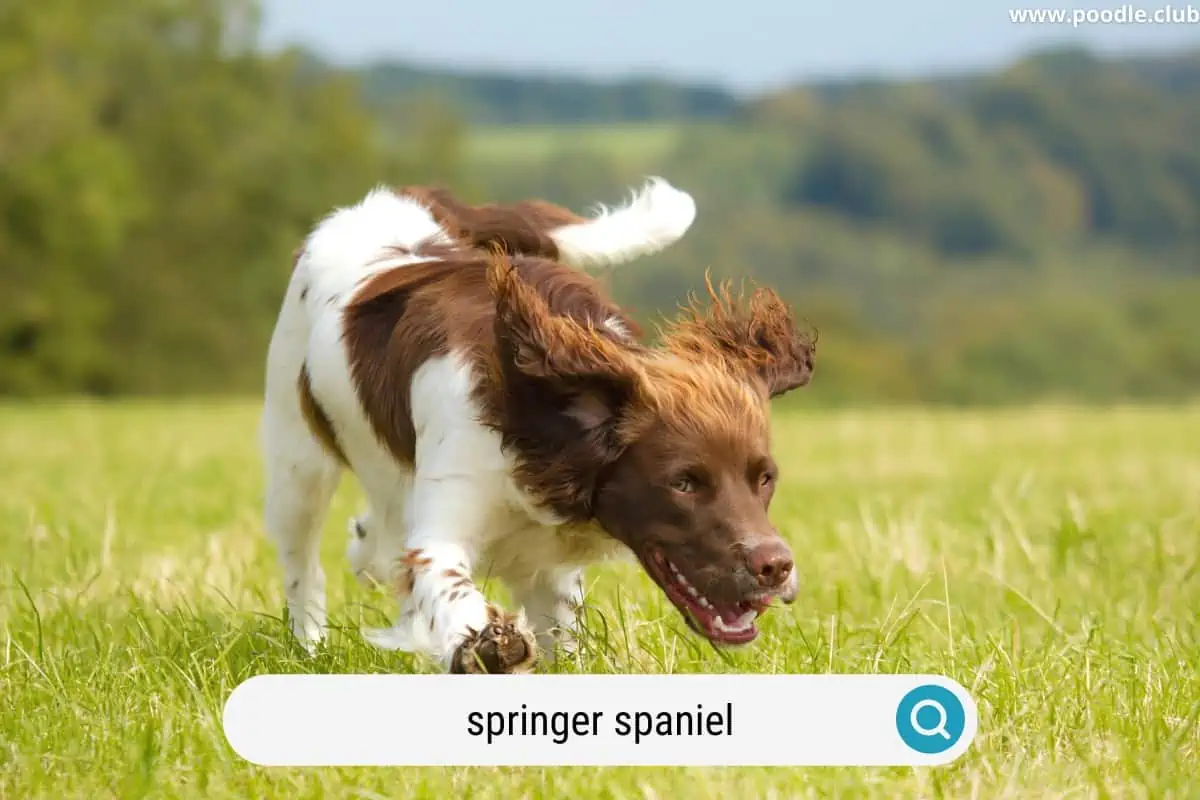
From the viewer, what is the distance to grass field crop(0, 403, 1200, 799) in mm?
2947

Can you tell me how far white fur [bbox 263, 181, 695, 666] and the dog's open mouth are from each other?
0.32 m

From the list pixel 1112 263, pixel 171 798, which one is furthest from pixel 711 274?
pixel 1112 263

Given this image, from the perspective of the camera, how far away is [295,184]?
38531 millimetres

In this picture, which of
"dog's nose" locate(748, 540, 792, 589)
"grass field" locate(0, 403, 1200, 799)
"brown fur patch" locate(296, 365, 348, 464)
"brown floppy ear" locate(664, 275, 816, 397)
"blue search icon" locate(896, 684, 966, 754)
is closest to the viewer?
"grass field" locate(0, 403, 1200, 799)

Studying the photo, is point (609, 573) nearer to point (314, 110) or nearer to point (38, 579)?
point (38, 579)

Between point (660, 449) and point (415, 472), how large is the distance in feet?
2.35

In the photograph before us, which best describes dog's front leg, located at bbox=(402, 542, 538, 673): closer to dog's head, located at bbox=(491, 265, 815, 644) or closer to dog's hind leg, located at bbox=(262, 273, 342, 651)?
dog's head, located at bbox=(491, 265, 815, 644)

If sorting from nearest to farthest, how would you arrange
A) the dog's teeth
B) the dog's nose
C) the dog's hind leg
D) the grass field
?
the grass field, the dog's nose, the dog's teeth, the dog's hind leg

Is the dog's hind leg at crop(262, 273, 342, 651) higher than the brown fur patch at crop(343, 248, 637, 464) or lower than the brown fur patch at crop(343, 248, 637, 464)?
lower

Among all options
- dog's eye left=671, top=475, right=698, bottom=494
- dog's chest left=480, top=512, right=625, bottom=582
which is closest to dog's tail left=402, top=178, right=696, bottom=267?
dog's chest left=480, top=512, right=625, bottom=582

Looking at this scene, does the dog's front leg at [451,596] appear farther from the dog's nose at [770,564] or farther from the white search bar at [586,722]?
the dog's nose at [770,564]

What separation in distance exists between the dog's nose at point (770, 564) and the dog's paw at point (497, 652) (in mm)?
461

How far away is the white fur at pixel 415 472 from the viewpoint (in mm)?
3588

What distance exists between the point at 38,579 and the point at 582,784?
126 inches
